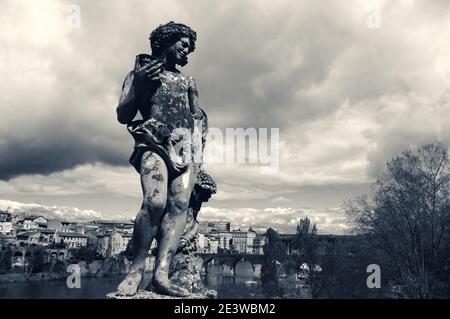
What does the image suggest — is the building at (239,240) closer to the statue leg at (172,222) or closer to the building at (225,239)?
the building at (225,239)

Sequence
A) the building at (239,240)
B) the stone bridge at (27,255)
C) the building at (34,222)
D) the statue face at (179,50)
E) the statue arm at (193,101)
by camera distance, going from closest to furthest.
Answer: the statue face at (179,50), the statue arm at (193,101), the stone bridge at (27,255), the building at (34,222), the building at (239,240)

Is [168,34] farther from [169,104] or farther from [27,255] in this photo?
[27,255]

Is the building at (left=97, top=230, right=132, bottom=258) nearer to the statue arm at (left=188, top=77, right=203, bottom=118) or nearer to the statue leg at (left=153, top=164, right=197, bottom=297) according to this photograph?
the statue arm at (left=188, top=77, right=203, bottom=118)

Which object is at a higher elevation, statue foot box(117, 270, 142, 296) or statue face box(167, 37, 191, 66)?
statue face box(167, 37, 191, 66)

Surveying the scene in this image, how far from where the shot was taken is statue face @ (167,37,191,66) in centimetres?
421

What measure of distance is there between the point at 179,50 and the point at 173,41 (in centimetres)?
11

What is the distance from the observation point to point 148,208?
3674 millimetres

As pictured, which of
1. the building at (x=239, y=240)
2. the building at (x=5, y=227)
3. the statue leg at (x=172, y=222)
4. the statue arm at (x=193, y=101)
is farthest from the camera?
the building at (x=239, y=240)

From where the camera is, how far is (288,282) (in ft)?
178

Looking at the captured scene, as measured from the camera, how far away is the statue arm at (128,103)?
3908 mm

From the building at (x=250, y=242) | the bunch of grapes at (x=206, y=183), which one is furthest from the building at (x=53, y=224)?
the bunch of grapes at (x=206, y=183)

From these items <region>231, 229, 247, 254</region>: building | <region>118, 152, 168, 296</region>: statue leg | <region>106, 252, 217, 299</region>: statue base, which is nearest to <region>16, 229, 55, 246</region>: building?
<region>231, 229, 247, 254</region>: building

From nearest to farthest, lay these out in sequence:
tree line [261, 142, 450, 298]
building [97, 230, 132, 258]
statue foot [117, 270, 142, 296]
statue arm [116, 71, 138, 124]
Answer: statue foot [117, 270, 142, 296], statue arm [116, 71, 138, 124], tree line [261, 142, 450, 298], building [97, 230, 132, 258]

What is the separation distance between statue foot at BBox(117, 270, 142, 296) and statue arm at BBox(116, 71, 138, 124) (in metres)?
1.50
